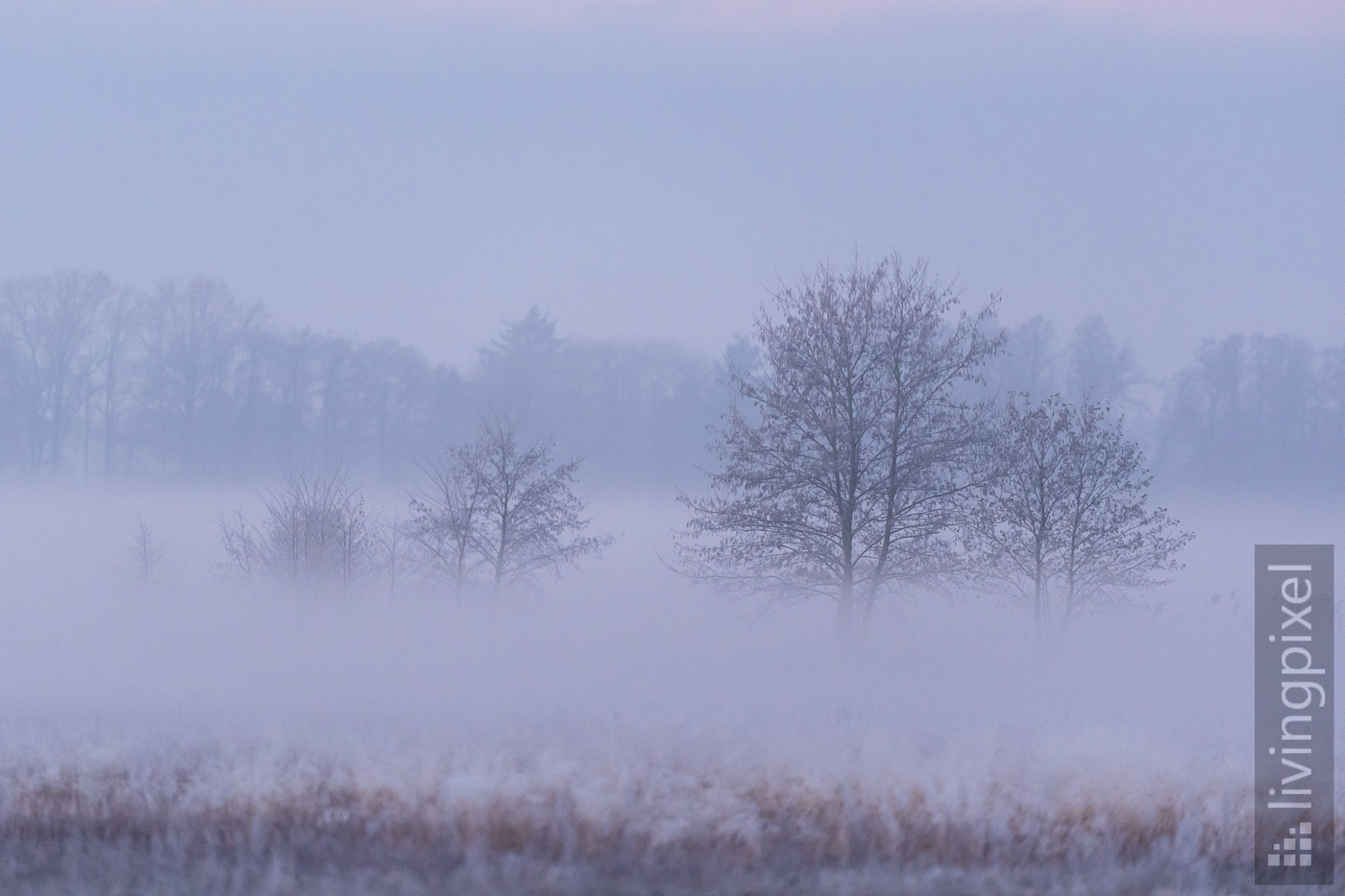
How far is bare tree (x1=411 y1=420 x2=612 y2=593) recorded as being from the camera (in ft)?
84.9

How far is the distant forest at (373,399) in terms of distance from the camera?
49.7m

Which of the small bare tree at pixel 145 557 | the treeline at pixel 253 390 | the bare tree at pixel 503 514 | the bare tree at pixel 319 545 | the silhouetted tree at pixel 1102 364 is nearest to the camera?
the bare tree at pixel 503 514

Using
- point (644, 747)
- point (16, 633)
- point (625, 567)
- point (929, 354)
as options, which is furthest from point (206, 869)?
point (625, 567)

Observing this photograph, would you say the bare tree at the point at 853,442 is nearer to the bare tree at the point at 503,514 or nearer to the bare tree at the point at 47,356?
the bare tree at the point at 503,514

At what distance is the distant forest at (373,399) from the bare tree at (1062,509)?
28.7m

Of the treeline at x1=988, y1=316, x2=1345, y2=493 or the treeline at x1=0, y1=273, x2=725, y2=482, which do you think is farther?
the treeline at x1=0, y1=273, x2=725, y2=482

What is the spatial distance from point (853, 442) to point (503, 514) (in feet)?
33.5

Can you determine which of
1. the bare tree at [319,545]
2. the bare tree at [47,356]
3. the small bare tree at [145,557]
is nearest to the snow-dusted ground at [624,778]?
the bare tree at [319,545]

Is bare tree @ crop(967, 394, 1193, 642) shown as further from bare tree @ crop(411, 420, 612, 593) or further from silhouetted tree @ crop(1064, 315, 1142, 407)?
silhouetted tree @ crop(1064, 315, 1142, 407)

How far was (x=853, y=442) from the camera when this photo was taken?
19297 millimetres

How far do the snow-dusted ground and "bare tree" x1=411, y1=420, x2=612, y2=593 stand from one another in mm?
5857

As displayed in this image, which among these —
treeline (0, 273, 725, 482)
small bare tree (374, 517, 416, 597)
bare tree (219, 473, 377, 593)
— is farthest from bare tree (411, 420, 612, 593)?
treeline (0, 273, 725, 482)

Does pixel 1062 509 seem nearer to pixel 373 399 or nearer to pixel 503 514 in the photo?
pixel 503 514

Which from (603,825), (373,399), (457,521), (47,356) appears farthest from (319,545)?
(47,356)
